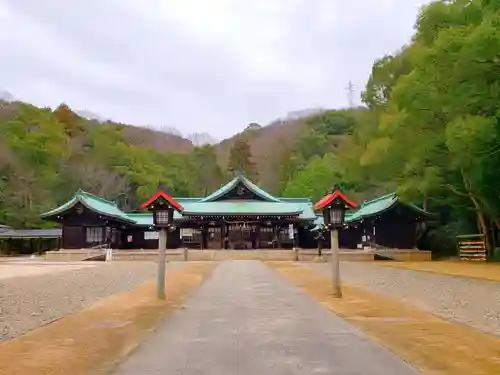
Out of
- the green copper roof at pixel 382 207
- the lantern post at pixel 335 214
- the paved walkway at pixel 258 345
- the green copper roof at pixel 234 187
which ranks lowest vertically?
the paved walkway at pixel 258 345

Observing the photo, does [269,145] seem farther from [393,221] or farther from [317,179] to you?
[393,221]

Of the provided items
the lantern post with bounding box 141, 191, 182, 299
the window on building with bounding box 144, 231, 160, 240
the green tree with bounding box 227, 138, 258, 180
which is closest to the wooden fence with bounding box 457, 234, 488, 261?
the lantern post with bounding box 141, 191, 182, 299

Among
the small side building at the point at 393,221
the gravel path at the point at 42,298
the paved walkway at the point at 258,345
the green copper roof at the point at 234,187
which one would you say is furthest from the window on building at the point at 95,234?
the paved walkway at the point at 258,345

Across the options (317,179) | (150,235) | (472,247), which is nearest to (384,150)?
(472,247)

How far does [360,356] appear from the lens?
606 cm

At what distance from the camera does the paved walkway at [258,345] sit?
5.50 m

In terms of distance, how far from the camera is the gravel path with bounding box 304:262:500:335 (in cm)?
943

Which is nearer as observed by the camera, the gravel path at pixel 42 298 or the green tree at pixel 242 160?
the gravel path at pixel 42 298

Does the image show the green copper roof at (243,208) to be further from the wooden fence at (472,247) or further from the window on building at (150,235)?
the wooden fence at (472,247)

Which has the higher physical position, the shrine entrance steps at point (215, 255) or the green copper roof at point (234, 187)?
the green copper roof at point (234, 187)

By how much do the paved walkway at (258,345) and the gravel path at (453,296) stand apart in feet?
7.73

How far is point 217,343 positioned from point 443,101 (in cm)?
1862

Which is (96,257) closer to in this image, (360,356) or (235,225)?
(235,225)

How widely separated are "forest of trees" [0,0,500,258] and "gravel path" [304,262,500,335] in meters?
6.62
